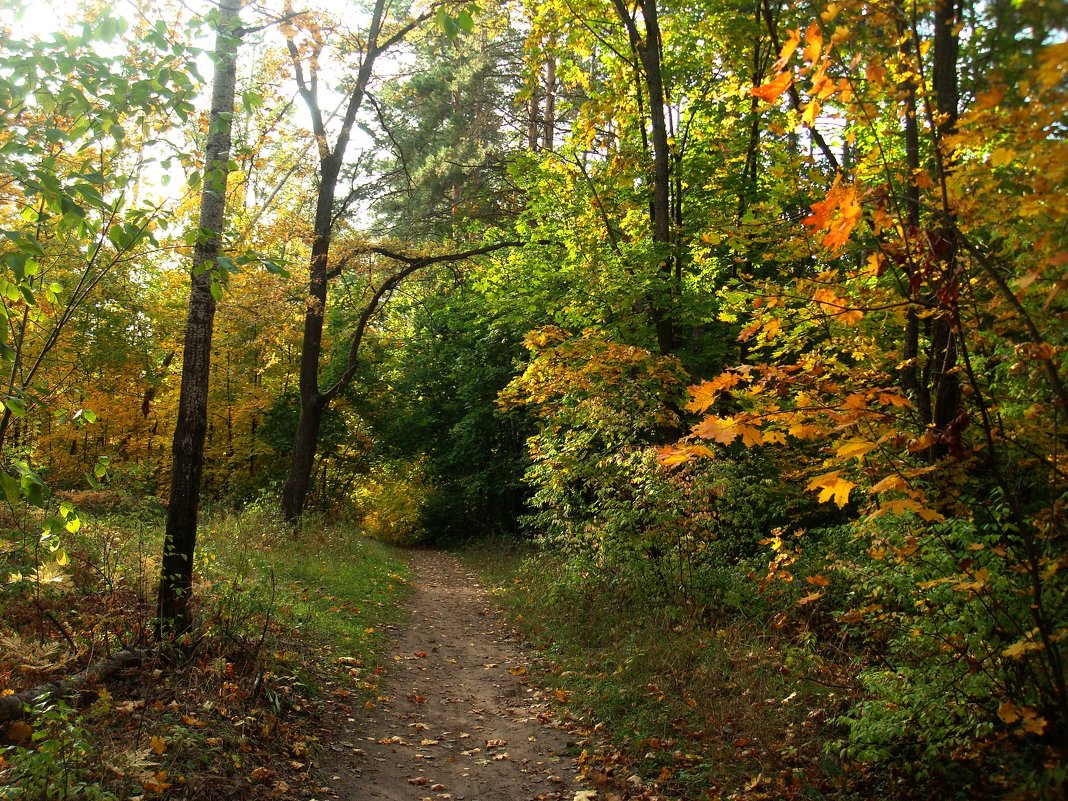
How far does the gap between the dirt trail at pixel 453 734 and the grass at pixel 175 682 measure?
0.35 m

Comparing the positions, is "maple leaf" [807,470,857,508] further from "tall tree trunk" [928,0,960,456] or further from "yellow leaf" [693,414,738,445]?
"tall tree trunk" [928,0,960,456]

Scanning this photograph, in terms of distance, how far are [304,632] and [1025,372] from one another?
22.2 feet

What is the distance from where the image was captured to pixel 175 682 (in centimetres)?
522

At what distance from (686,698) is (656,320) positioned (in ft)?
18.4

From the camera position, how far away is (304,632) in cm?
738

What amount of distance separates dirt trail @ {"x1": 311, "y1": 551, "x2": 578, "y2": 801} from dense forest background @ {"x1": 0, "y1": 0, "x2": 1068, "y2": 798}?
1.65 m

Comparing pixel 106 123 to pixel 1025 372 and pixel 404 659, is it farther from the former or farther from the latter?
pixel 404 659

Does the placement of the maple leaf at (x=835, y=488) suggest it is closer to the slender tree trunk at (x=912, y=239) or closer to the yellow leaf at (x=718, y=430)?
the yellow leaf at (x=718, y=430)

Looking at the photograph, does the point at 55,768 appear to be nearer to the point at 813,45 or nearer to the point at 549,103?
the point at 813,45

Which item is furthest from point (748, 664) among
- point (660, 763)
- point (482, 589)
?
point (482, 589)

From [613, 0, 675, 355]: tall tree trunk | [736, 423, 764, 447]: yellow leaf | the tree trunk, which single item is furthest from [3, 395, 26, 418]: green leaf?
the tree trunk

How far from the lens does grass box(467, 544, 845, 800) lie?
15.8 feet

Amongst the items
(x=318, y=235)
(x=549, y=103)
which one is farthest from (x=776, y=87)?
(x=549, y=103)

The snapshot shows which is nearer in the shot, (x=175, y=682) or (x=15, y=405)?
(x=15, y=405)
